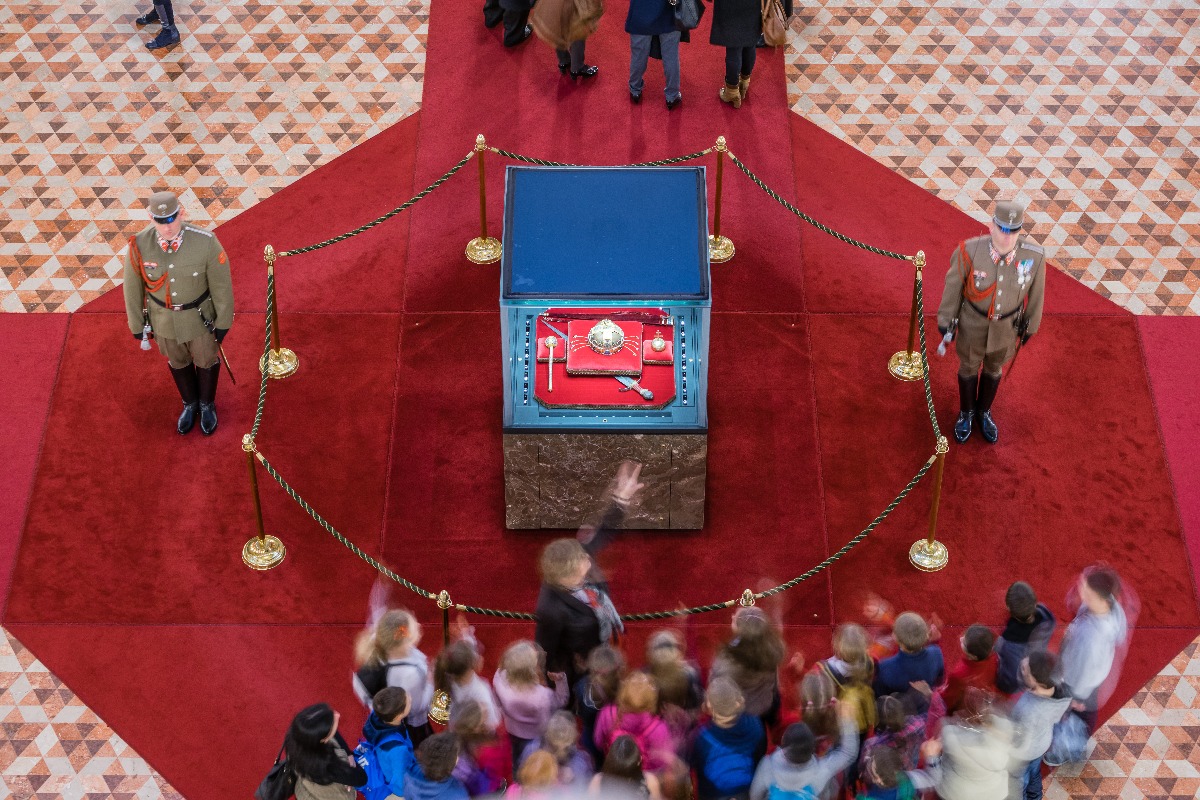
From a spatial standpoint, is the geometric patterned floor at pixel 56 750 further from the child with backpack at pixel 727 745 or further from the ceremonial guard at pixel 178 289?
the child with backpack at pixel 727 745

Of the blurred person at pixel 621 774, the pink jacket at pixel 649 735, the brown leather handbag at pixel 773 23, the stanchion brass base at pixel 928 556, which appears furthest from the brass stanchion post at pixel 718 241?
the blurred person at pixel 621 774

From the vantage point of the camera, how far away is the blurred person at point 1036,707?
629 cm

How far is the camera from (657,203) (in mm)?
8711

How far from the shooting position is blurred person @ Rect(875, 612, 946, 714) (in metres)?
6.47

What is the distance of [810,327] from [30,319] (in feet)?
16.0

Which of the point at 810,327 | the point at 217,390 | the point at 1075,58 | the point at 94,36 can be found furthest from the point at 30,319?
the point at 1075,58

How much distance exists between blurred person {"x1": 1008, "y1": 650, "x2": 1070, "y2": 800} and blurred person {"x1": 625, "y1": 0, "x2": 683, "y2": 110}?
544 cm

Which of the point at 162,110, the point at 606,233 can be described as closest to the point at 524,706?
the point at 606,233

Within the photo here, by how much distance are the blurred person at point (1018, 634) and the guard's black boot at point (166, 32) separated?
25.5ft

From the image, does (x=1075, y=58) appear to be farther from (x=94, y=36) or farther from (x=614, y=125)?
(x=94, y=36)

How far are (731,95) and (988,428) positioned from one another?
3.37m

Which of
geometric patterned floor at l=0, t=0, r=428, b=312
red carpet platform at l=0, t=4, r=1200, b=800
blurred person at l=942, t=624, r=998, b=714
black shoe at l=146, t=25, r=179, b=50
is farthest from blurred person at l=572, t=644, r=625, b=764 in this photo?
black shoe at l=146, t=25, r=179, b=50

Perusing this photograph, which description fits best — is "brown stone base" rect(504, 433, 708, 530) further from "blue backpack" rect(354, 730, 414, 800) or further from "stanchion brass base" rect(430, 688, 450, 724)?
"blue backpack" rect(354, 730, 414, 800)

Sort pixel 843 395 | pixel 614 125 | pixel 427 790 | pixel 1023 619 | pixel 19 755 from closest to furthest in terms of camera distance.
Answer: pixel 427 790, pixel 1023 619, pixel 19 755, pixel 843 395, pixel 614 125
